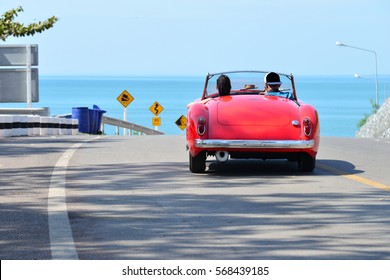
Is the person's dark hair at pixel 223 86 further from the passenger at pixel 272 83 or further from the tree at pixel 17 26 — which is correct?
the tree at pixel 17 26

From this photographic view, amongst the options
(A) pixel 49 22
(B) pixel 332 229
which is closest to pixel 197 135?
(B) pixel 332 229

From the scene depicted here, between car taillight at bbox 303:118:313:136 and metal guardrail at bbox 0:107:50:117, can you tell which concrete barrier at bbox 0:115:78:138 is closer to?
metal guardrail at bbox 0:107:50:117

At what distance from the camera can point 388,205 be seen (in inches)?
440

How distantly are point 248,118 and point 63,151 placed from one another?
5730 millimetres

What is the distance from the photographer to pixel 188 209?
10859mm

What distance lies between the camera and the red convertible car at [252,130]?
45.5 ft

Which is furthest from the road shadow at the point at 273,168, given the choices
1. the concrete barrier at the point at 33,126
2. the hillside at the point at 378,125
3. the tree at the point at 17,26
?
the hillside at the point at 378,125

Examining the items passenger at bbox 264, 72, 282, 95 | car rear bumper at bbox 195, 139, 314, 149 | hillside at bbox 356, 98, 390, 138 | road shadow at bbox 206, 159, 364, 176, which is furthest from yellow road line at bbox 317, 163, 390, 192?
hillside at bbox 356, 98, 390, 138

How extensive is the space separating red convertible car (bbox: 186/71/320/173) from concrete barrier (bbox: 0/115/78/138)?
513 inches

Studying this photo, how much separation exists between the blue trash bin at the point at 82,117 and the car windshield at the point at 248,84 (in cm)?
2801

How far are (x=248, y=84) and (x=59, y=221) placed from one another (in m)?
6.36

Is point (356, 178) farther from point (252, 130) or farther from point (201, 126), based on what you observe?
point (201, 126)

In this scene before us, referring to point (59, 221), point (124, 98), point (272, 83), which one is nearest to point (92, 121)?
point (124, 98)
